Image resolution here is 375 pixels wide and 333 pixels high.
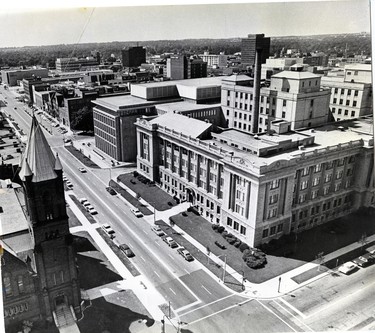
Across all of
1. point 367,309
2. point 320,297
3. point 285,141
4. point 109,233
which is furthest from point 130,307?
point 285,141

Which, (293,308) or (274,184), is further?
(274,184)

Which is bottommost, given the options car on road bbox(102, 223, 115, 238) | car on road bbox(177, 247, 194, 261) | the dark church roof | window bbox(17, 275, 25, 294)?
car on road bbox(177, 247, 194, 261)

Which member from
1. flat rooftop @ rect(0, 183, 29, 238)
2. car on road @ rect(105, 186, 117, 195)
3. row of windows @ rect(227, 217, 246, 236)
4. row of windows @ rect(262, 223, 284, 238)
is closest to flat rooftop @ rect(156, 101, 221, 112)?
car on road @ rect(105, 186, 117, 195)

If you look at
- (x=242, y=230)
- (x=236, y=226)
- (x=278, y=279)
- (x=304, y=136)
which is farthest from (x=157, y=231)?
(x=304, y=136)

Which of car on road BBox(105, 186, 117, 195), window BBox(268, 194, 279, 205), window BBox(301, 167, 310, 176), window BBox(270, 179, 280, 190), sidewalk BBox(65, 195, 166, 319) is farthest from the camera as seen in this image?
car on road BBox(105, 186, 117, 195)

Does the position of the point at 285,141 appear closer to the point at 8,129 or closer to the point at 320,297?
the point at 320,297

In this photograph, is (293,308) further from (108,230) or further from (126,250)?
(108,230)

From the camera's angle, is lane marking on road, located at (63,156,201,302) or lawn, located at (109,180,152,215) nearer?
lane marking on road, located at (63,156,201,302)

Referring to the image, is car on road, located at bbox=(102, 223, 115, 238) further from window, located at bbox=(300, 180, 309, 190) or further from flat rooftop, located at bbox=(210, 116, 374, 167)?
window, located at bbox=(300, 180, 309, 190)
